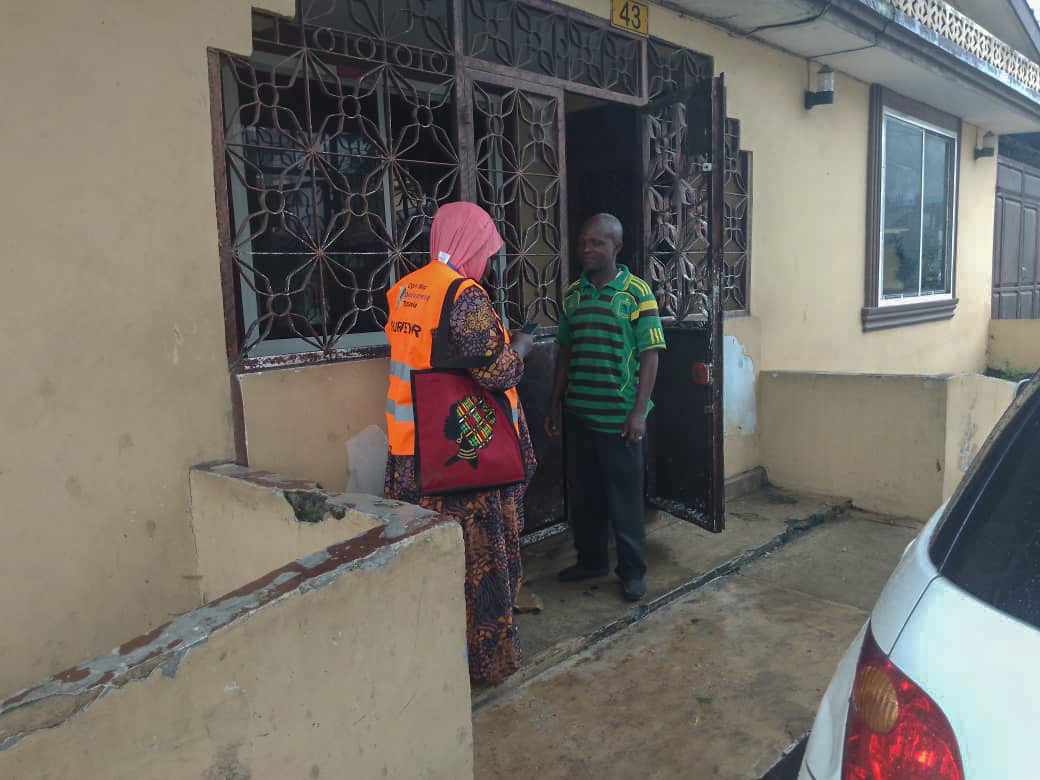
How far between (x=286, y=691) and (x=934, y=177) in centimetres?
808

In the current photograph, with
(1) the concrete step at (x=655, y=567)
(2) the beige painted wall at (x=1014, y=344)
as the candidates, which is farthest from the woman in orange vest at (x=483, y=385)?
(2) the beige painted wall at (x=1014, y=344)

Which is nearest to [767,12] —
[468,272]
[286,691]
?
[468,272]

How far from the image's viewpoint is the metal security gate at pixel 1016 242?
31.6 feet

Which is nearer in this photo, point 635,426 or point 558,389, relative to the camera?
point 635,426

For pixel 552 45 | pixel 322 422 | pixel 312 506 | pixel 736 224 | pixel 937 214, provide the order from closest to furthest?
pixel 312 506, pixel 322 422, pixel 552 45, pixel 736 224, pixel 937 214

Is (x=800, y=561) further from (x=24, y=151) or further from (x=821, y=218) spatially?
(x=24, y=151)

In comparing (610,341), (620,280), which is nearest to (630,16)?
(620,280)

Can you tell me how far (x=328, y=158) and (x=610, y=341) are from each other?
1479mm

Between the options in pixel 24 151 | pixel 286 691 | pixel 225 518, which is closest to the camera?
pixel 286 691

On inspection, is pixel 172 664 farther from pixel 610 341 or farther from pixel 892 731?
pixel 610 341

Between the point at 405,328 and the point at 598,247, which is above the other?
the point at 598,247

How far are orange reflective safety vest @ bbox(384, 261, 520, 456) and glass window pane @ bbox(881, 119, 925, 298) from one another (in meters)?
5.50

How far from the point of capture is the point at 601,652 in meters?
3.27

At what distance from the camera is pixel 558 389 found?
3.85 m
